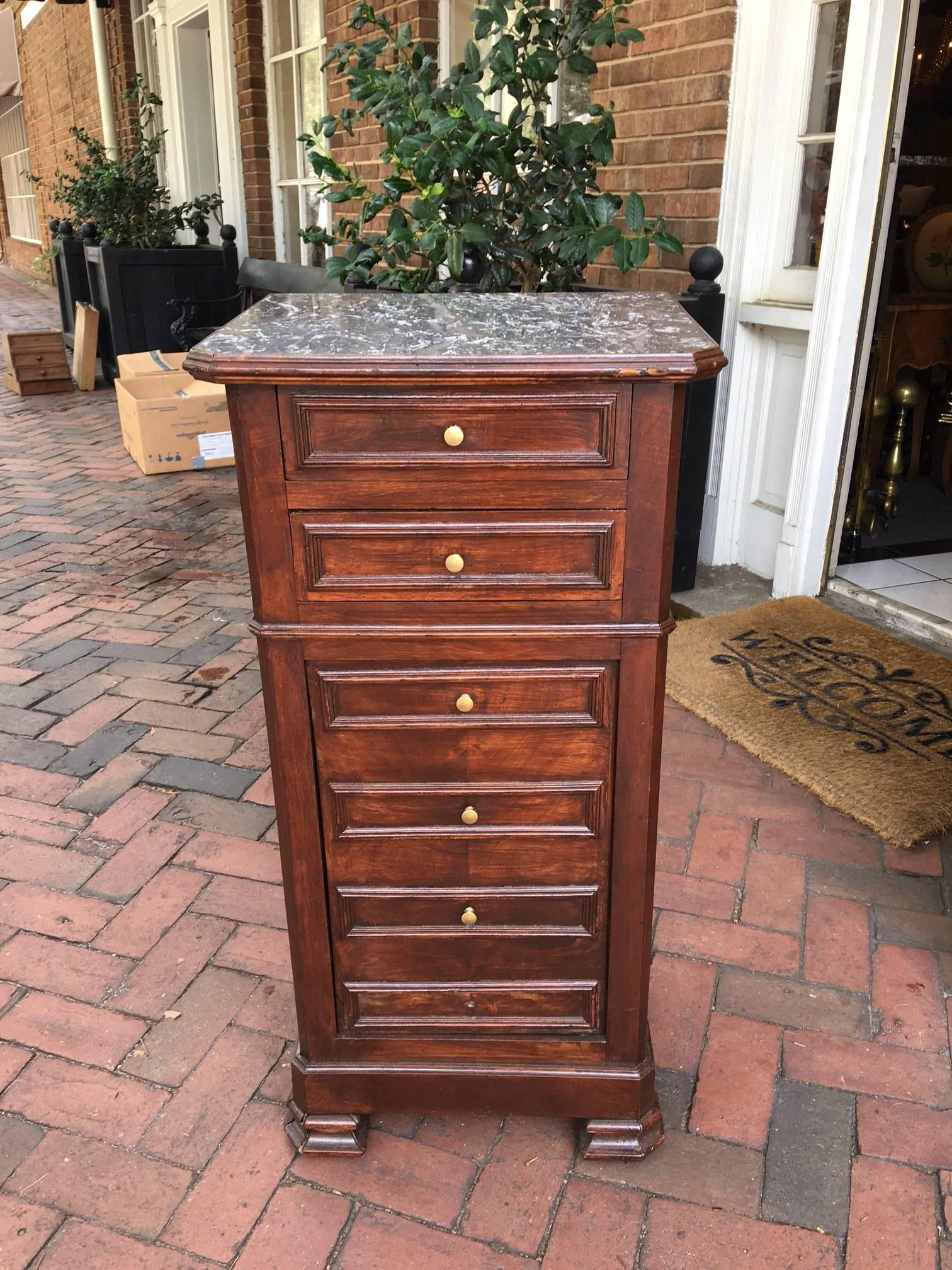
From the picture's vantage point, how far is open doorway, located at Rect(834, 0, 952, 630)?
364cm

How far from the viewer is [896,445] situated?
411cm

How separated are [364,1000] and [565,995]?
0.31 m

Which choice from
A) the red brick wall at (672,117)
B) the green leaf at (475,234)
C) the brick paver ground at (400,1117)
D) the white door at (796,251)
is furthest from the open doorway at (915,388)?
the green leaf at (475,234)

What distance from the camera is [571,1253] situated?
1.43m

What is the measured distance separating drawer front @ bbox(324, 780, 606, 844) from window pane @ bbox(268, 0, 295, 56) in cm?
616

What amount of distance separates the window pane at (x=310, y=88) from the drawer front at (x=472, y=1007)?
568cm

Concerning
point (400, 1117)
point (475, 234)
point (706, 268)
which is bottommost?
point (400, 1117)

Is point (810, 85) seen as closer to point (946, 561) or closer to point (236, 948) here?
point (946, 561)

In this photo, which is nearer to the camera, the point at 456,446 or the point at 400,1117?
the point at 456,446

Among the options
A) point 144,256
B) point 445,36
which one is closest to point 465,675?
point 445,36

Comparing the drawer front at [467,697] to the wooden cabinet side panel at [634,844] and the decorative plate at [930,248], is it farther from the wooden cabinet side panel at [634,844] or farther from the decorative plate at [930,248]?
the decorative plate at [930,248]

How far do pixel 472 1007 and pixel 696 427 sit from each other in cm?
232

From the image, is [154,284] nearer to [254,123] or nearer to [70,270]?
[254,123]

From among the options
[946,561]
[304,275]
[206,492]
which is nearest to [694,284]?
[946,561]
